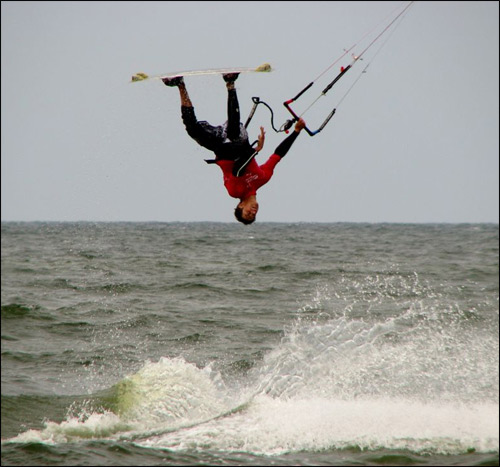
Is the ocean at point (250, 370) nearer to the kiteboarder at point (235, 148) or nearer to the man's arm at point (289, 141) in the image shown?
the kiteboarder at point (235, 148)

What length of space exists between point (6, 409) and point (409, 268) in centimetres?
1596

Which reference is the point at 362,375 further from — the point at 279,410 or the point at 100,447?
the point at 100,447

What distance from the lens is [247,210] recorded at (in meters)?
8.79

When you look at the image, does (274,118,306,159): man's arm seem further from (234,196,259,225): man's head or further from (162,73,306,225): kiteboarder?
(234,196,259,225): man's head

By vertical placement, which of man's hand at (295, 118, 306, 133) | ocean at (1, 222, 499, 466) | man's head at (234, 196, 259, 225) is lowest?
ocean at (1, 222, 499, 466)

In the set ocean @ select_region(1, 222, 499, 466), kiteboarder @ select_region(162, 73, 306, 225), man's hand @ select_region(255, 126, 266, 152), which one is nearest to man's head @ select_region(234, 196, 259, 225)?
kiteboarder @ select_region(162, 73, 306, 225)

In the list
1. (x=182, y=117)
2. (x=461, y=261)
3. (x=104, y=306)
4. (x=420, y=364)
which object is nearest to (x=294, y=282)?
(x=104, y=306)

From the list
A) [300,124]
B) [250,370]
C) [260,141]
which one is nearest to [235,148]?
[260,141]

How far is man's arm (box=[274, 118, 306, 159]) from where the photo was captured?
845 cm

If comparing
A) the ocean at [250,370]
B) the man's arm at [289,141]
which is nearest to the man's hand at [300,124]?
the man's arm at [289,141]

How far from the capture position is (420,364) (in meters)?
11.3

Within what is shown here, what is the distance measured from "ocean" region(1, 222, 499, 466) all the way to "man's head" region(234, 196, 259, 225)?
261 centimetres

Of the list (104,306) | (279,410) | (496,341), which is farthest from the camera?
(104,306)

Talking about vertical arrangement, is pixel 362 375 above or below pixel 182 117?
below
